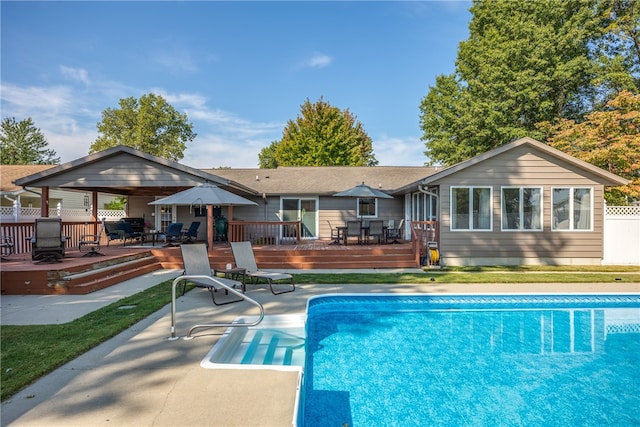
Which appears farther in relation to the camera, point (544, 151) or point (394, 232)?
point (394, 232)

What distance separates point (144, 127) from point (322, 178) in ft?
98.2

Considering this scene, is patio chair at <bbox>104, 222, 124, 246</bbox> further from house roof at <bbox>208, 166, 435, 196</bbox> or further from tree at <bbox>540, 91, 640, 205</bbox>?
tree at <bbox>540, 91, 640, 205</bbox>

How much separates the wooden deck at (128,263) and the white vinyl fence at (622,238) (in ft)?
23.1

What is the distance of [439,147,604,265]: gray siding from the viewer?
12.0 meters

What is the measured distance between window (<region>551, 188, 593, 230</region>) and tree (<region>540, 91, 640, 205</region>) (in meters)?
3.74

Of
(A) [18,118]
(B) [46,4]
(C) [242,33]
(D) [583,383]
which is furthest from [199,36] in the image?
(A) [18,118]

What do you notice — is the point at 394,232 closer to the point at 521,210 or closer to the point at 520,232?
the point at 520,232

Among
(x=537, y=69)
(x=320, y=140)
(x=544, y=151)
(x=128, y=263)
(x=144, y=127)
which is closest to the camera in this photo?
(x=128, y=263)

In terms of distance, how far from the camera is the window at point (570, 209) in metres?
12.1

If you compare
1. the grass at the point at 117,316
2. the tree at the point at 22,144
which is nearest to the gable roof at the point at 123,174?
the grass at the point at 117,316

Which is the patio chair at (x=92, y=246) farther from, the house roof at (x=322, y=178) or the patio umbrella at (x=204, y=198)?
the house roof at (x=322, y=178)

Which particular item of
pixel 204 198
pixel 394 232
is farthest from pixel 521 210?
pixel 204 198

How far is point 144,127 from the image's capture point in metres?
39.5

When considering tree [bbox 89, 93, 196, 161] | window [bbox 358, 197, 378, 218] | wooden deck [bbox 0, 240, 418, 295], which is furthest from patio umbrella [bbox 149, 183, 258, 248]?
tree [bbox 89, 93, 196, 161]
